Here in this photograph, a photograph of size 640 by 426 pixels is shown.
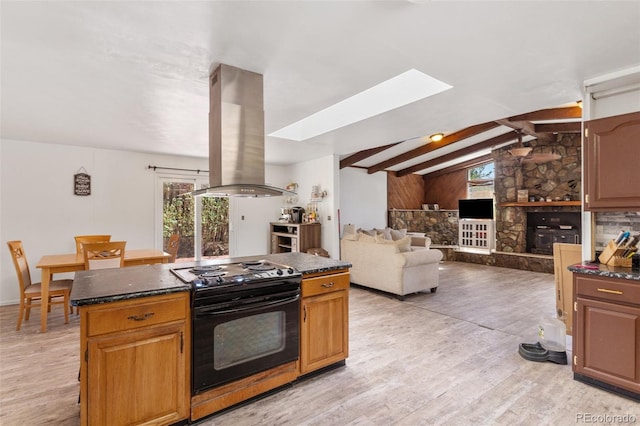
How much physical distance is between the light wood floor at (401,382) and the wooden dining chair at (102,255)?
0.78 meters

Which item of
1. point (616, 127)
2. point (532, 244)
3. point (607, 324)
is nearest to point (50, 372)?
point (607, 324)

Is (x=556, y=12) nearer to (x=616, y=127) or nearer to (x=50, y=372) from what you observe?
(x=616, y=127)

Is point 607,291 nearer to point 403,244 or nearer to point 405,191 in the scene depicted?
point 403,244

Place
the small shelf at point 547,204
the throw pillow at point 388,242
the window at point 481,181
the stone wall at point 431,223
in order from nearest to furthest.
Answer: the throw pillow at point 388,242, the small shelf at point 547,204, the window at point 481,181, the stone wall at point 431,223

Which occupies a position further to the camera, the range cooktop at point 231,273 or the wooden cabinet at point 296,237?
the wooden cabinet at point 296,237

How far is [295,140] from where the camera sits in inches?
193

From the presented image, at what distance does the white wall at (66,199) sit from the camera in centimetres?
459

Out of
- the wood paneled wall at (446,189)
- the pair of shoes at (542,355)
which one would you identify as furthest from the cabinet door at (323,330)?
the wood paneled wall at (446,189)

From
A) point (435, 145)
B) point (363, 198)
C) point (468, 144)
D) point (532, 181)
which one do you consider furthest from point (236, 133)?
point (532, 181)

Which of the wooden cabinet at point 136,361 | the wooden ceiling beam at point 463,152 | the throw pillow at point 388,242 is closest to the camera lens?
the wooden cabinet at point 136,361

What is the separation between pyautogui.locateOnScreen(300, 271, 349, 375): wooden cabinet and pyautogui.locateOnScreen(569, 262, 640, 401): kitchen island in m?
1.79

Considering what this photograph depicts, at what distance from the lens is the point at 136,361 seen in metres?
1.82

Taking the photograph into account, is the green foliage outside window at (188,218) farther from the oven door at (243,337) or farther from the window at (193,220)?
the oven door at (243,337)

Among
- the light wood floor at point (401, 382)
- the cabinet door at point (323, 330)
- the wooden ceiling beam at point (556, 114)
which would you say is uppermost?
the wooden ceiling beam at point (556, 114)
